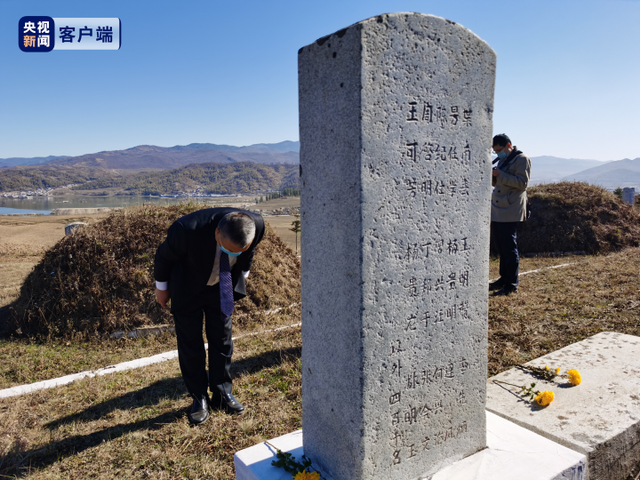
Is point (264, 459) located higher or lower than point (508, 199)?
lower

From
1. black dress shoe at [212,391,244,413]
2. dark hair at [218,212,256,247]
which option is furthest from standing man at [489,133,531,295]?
black dress shoe at [212,391,244,413]

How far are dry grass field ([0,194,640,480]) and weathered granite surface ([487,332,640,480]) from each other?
654 millimetres

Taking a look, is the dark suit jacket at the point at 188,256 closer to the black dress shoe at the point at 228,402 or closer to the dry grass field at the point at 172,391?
the black dress shoe at the point at 228,402

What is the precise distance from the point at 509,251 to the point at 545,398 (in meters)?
3.65

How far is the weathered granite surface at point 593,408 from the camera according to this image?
248cm

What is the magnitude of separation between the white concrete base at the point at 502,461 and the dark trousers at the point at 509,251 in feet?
13.1

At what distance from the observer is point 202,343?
3332 millimetres

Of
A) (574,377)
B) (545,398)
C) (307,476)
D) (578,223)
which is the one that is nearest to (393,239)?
(307,476)

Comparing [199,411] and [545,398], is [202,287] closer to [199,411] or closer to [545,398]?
[199,411]

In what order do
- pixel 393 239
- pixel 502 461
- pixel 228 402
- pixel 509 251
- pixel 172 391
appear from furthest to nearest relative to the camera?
pixel 509 251 → pixel 172 391 → pixel 228 402 → pixel 502 461 → pixel 393 239

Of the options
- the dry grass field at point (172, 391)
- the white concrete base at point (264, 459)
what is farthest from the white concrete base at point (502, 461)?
the dry grass field at point (172, 391)

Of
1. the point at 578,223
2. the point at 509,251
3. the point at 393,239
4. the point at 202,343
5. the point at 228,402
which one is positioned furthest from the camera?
the point at 578,223

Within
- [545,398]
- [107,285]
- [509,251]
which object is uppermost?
[509,251]

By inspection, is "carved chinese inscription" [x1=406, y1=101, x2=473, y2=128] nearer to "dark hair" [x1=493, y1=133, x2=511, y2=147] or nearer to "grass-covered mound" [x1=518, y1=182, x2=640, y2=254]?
"dark hair" [x1=493, y1=133, x2=511, y2=147]
